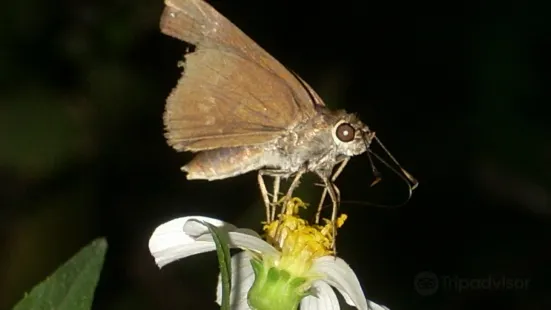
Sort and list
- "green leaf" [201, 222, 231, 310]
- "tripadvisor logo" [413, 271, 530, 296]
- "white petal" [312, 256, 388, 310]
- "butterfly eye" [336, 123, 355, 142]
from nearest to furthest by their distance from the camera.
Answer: "green leaf" [201, 222, 231, 310] → "white petal" [312, 256, 388, 310] → "butterfly eye" [336, 123, 355, 142] → "tripadvisor logo" [413, 271, 530, 296]

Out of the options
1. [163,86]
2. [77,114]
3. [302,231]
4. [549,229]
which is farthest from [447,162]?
[302,231]

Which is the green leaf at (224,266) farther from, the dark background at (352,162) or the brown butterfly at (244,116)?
the dark background at (352,162)

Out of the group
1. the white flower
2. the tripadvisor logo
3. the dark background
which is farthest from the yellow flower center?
the tripadvisor logo

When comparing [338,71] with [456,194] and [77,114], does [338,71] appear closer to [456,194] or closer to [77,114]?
[456,194]

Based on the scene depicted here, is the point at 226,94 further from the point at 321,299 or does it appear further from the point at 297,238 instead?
the point at 321,299

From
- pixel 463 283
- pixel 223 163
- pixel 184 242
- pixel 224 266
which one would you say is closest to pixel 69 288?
pixel 224 266

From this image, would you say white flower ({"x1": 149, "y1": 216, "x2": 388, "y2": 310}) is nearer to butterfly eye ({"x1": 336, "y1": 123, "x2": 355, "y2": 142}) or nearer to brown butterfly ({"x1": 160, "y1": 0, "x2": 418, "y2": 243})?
brown butterfly ({"x1": 160, "y1": 0, "x2": 418, "y2": 243})

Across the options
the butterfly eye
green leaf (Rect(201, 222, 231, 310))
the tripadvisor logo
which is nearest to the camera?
green leaf (Rect(201, 222, 231, 310))

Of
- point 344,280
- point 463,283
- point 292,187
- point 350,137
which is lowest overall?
point 463,283

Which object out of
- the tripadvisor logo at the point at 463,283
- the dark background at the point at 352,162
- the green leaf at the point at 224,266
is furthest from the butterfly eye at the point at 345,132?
the tripadvisor logo at the point at 463,283
